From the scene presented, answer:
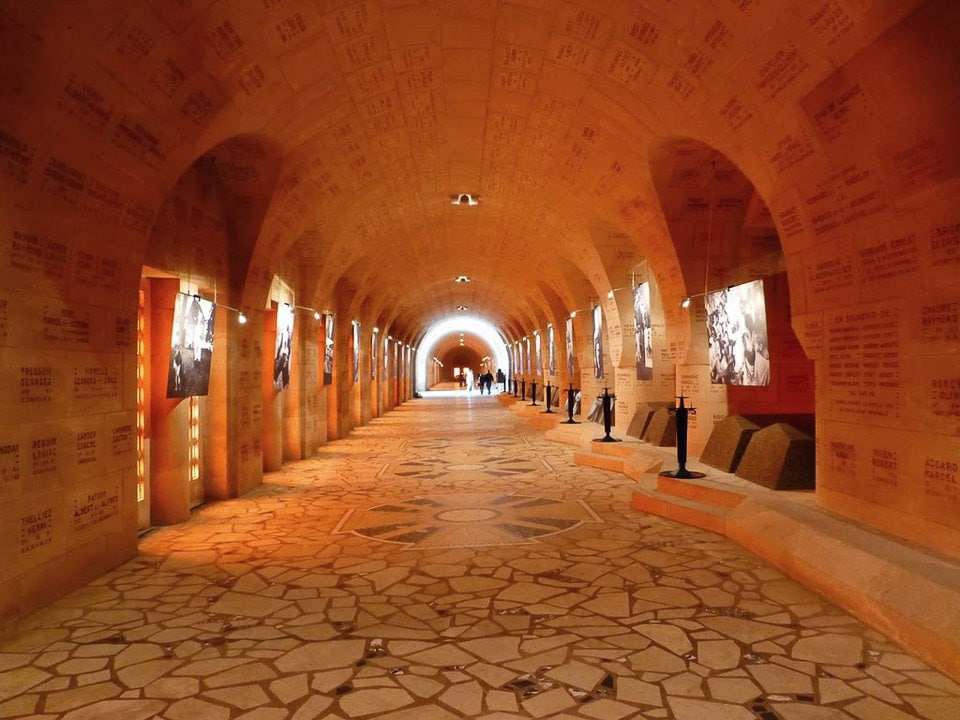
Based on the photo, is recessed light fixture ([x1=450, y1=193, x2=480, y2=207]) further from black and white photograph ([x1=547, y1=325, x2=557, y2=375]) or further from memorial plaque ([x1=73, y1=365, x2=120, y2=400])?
black and white photograph ([x1=547, y1=325, x2=557, y2=375])

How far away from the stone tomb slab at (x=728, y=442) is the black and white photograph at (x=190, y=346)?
22.5ft

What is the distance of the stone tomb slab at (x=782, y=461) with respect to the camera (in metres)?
6.98

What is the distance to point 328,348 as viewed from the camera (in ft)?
46.3

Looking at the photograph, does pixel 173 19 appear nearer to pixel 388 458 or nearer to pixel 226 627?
pixel 226 627

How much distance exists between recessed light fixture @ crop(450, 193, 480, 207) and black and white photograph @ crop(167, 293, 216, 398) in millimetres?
6255

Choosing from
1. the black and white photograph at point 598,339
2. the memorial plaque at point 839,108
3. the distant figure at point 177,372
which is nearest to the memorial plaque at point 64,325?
the distant figure at point 177,372

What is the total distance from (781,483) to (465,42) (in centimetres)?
612

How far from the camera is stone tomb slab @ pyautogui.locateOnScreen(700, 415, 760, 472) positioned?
8.25 metres

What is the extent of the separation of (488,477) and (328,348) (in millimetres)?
5845

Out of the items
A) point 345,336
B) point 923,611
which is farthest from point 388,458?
point 923,611

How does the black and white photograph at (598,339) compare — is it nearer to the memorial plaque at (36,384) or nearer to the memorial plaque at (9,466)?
the memorial plaque at (36,384)

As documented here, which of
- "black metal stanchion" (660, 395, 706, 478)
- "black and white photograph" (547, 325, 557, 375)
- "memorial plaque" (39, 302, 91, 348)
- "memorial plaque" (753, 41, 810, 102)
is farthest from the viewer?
"black and white photograph" (547, 325, 557, 375)

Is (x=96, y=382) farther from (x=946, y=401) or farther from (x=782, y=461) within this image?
(x=782, y=461)

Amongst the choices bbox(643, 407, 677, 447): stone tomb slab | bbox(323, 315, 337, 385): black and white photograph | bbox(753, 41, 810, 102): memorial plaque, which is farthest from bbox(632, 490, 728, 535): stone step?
bbox(323, 315, 337, 385): black and white photograph
